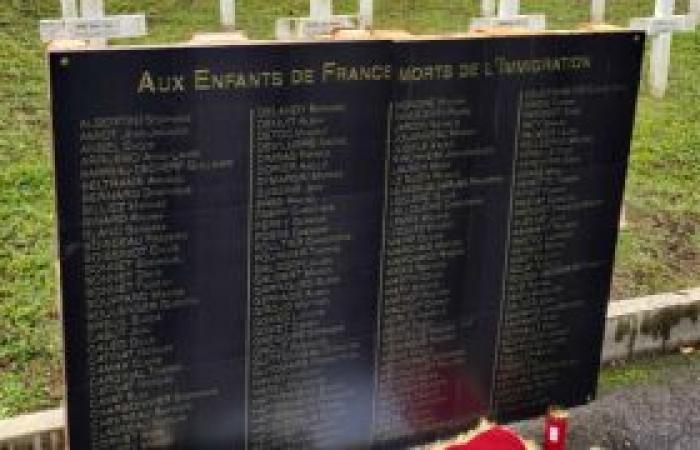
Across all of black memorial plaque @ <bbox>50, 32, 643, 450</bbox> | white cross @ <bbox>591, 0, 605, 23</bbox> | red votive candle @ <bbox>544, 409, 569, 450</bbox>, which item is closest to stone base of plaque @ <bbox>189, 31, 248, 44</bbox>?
black memorial plaque @ <bbox>50, 32, 643, 450</bbox>

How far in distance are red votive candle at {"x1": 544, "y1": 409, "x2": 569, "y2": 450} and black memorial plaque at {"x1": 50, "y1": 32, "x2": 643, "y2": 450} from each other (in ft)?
0.72

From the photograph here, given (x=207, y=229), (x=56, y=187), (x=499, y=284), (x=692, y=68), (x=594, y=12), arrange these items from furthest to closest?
(x=692, y=68), (x=594, y=12), (x=499, y=284), (x=207, y=229), (x=56, y=187)

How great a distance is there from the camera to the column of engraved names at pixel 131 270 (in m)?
4.70

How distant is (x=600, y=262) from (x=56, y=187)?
3212 mm

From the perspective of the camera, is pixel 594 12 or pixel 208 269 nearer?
pixel 208 269

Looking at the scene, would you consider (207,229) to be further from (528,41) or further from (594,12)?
(594,12)

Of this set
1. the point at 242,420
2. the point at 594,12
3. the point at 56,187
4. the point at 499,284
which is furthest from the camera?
the point at 594,12

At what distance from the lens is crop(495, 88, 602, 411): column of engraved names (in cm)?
577

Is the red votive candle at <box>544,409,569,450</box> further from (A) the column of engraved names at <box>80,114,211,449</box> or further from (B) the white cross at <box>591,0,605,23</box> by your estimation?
(B) the white cross at <box>591,0,605,23</box>

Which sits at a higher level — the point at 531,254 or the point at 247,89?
→ the point at 247,89

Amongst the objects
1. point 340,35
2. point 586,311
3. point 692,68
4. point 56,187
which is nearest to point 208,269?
point 56,187

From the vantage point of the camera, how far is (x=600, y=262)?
246 inches

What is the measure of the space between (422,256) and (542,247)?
0.80 metres

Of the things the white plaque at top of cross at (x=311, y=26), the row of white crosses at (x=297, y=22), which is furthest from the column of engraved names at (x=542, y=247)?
the white plaque at top of cross at (x=311, y=26)
